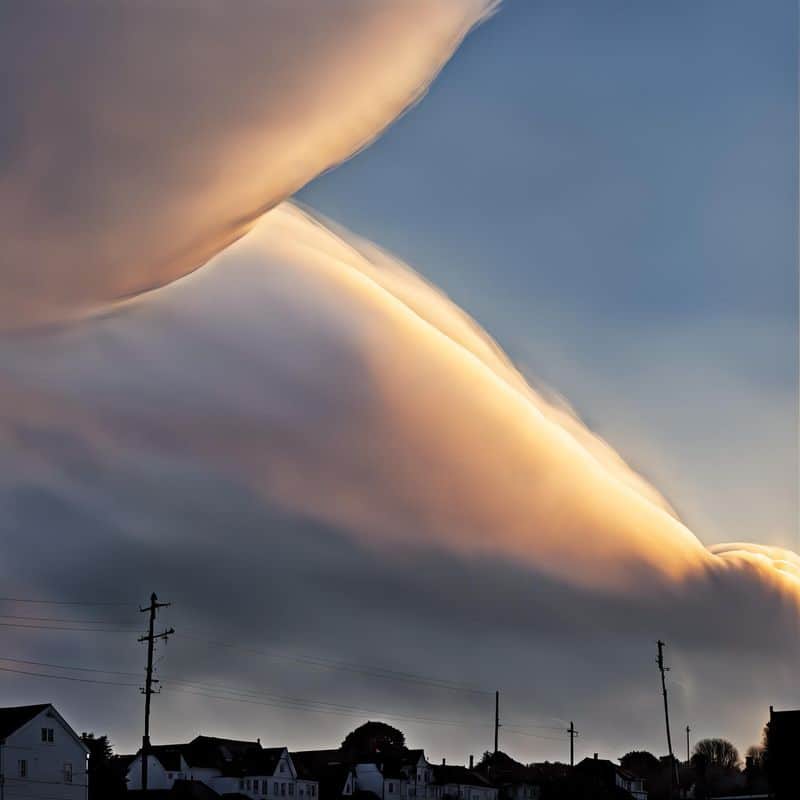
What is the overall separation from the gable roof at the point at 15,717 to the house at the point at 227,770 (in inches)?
1614

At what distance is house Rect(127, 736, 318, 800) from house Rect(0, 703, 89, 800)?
125 feet

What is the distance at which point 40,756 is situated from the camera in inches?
4838

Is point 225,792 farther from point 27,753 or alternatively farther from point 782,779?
point 782,779

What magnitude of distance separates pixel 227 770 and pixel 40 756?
52.4m

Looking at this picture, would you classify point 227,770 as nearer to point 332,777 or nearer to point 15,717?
point 332,777

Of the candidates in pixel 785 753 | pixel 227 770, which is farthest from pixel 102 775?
pixel 785 753

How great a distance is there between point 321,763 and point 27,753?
8242 cm

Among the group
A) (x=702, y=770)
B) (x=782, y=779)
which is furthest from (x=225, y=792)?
(x=782, y=779)

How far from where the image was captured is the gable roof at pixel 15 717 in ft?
398

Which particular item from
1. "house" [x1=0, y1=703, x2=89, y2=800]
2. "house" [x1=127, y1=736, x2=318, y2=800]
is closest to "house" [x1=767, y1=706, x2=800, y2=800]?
"house" [x1=0, y1=703, x2=89, y2=800]

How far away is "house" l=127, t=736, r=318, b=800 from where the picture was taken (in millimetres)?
167750

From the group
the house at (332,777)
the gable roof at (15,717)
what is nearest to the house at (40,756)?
the gable roof at (15,717)

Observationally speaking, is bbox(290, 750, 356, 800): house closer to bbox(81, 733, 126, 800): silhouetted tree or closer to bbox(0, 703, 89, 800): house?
bbox(81, 733, 126, 800): silhouetted tree

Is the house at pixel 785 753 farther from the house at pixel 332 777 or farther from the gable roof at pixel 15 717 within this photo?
the house at pixel 332 777
